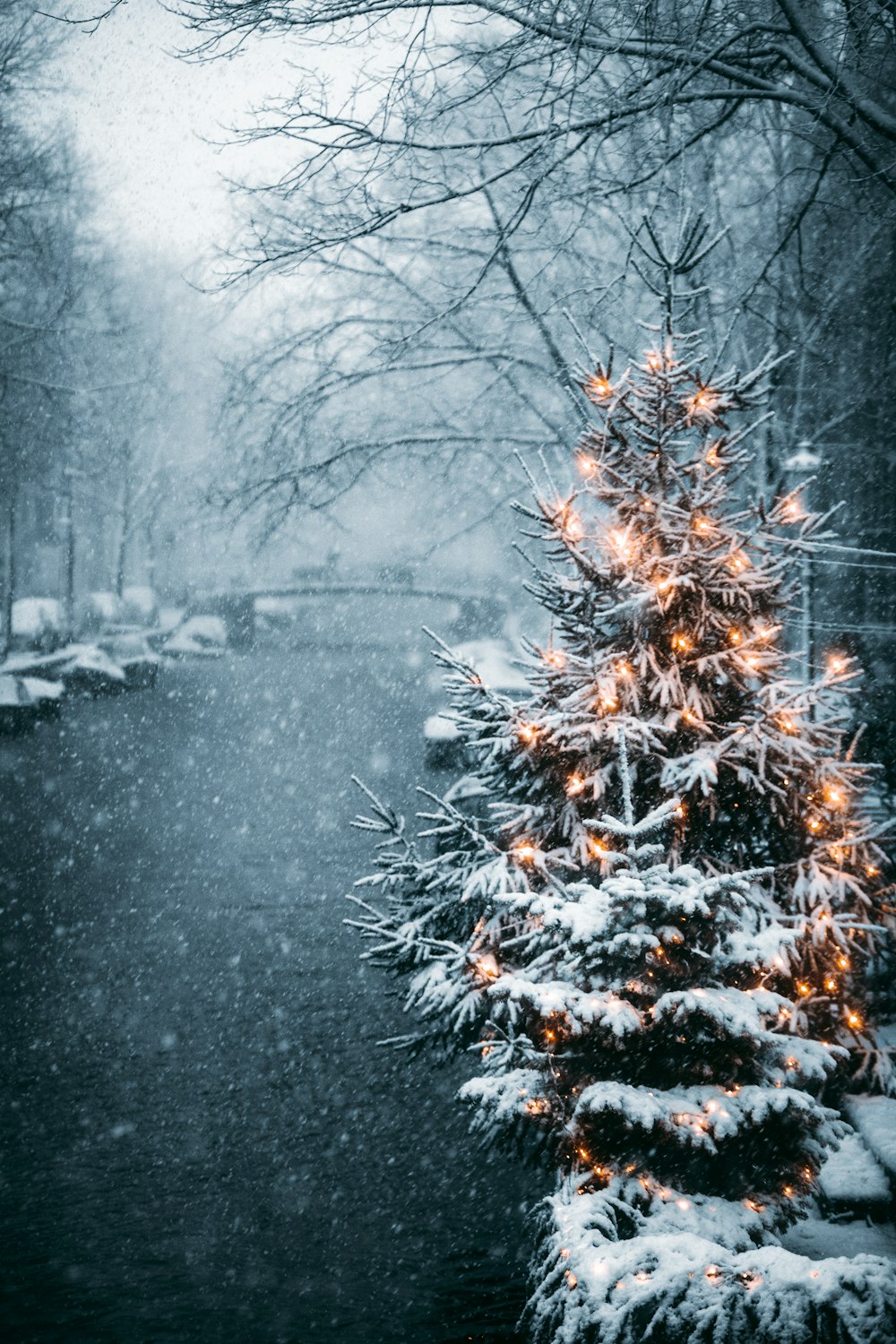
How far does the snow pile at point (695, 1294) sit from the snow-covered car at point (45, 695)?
20147 millimetres

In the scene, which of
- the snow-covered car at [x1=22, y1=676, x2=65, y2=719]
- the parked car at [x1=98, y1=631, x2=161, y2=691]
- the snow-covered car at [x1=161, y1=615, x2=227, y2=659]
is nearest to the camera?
the snow-covered car at [x1=22, y1=676, x2=65, y2=719]

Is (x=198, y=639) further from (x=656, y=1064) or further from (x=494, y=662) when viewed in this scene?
(x=656, y=1064)

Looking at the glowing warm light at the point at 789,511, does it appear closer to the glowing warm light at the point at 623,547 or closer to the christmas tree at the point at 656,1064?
the glowing warm light at the point at 623,547

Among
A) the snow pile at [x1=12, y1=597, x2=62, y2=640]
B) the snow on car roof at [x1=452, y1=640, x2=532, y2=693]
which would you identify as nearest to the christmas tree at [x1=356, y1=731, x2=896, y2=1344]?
the snow on car roof at [x1=452, y1=640, x2=532, y2=693]

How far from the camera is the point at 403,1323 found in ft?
15.2

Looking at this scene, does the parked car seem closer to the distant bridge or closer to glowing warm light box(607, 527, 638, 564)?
the distant bridge

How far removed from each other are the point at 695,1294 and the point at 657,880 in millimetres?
1501

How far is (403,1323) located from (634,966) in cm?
228

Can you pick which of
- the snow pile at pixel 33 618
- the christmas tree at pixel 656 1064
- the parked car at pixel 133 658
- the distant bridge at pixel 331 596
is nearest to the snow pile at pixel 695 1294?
the christmas tree at pixel 656 1064

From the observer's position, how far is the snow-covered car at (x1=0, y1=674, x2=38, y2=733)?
771 inches

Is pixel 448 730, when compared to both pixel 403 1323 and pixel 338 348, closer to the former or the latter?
pixel 338 348

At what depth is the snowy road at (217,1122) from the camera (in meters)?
4.77

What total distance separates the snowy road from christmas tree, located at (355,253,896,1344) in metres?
1.10

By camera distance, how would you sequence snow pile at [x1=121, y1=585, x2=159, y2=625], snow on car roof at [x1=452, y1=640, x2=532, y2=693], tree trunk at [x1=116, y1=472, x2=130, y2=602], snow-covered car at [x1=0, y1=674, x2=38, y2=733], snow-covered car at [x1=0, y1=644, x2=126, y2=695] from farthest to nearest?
snow pile at [x1=121, y1=585, x2=159, y2=625] → tree trunk at [x1=116, y1=472, x2=130, y2=602] → snow-covered car at [x1=0, y1=644, x2=126, y2=695] → snow-covered car at [x1=0, y1=674, x2=38, y2=733] → snow on car roof at [x1=452, y1=640, x2=532, y2=693]
